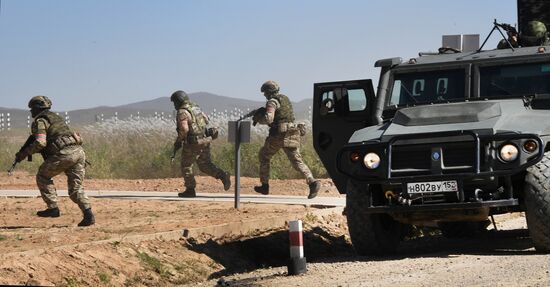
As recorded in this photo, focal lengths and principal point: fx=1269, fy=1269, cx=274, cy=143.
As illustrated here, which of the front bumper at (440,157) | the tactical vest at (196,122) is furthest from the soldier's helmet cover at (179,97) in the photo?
the front bumper at (440,157)

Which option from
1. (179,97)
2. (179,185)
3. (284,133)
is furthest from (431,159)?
(179,185)

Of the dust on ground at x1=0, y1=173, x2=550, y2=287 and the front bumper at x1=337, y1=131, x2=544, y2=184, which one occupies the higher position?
the front bumper at x1=337, y1=131, x2=544, y2=184

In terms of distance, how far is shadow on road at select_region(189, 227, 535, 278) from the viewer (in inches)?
535

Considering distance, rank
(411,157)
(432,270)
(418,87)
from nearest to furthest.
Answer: (432,270), (411,157), (418,87)

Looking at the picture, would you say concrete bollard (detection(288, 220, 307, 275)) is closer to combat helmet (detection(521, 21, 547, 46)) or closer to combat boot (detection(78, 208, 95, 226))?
combat boot (detection(78, 208, 95, 226))

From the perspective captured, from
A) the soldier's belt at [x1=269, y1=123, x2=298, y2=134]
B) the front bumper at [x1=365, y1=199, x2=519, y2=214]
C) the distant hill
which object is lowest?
the distant hill

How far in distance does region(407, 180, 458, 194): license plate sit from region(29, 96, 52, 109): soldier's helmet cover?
5.57 metres

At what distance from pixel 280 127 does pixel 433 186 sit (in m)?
9.29

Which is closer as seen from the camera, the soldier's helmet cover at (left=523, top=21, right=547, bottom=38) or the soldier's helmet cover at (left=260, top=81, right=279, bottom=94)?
the soldier's helmet cover at (left=523, top=21, right=547, bottom=38)

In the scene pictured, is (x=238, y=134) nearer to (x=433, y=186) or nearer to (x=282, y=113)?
(x=282, y=113)

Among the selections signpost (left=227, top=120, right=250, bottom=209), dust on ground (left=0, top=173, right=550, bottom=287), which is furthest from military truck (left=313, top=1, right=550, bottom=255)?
signpost (left=227, top=120, right=250, bottom=209)

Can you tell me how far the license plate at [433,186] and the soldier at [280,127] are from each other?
8895 mm

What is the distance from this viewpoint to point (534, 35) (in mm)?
17078

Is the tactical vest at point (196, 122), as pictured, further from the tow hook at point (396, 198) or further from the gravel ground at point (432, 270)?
the tow hook at point (396, 198)
